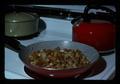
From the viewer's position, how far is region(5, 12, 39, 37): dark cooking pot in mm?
975

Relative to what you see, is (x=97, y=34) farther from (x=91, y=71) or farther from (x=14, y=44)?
(x=14, y=44)

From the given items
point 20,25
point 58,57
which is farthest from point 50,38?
point 58,57

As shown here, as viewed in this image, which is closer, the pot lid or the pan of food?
the pan of food

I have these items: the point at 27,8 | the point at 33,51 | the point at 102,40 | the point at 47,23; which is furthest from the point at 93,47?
the point at 27,8

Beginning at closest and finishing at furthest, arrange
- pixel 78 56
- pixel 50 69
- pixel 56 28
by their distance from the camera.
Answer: pixel 50 69, pixel 78 56, pixel 56 28

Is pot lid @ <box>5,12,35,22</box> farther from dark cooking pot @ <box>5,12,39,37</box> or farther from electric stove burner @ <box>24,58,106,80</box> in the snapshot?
electric stove burner @ <box>24,58,106,80</box>

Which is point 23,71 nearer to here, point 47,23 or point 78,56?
point 78,56

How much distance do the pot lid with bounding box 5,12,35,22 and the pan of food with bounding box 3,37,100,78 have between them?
0.29ft

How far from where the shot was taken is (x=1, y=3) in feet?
2.01

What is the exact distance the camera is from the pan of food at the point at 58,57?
727 millimetres

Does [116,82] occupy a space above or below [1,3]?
below

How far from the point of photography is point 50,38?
108cm

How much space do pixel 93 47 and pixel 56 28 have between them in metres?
0.29

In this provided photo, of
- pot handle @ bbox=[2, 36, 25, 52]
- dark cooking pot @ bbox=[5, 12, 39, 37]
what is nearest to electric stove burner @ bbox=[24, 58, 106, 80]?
pot handle @ bbox=[2, 36, 25, 52]
